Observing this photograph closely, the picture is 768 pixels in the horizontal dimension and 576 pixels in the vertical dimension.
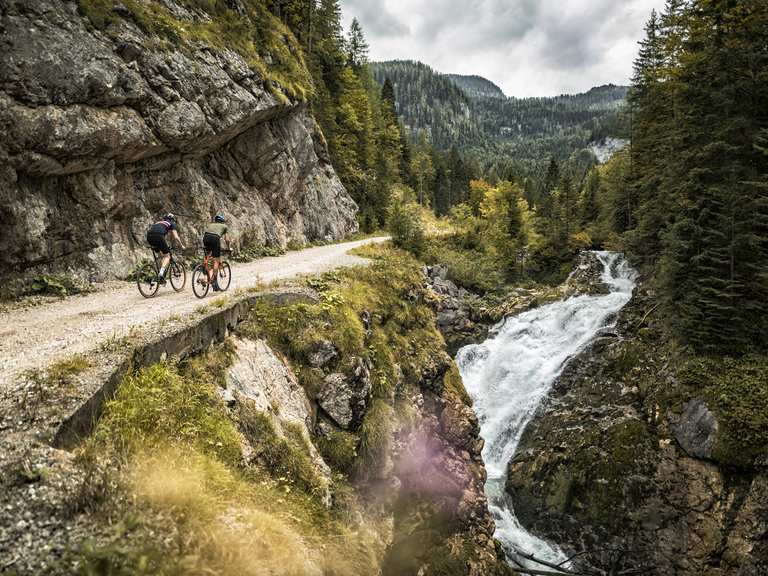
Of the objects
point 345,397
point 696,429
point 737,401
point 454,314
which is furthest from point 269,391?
point 454,314

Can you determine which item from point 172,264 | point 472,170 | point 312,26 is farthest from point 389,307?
point 472,170

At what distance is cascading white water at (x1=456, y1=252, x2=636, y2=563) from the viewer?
15.4 m

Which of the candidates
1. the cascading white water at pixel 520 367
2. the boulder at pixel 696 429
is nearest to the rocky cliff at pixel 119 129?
the cascading white water at pixel 520 367

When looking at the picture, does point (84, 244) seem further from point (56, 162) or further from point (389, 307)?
point (389, 307)

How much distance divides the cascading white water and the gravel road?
12989 millimetres

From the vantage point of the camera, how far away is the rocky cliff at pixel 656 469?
38.3ft

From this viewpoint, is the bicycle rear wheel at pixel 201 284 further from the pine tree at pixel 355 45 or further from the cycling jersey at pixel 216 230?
the pine tree at pixel 355 45

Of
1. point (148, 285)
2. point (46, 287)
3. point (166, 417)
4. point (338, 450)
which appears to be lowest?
point (338, 450)

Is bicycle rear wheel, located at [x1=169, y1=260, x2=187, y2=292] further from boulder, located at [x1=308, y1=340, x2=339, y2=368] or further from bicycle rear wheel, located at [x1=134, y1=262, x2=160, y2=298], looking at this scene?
boulder, located at [x1=308, y1=340, x2=339, y2=368]

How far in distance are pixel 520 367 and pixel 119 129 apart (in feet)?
67.5

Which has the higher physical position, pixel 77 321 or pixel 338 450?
pixel 77 321

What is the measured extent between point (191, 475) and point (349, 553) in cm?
242

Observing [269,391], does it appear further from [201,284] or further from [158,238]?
Answer: [158,238]

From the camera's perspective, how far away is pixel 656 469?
44.4 ft
